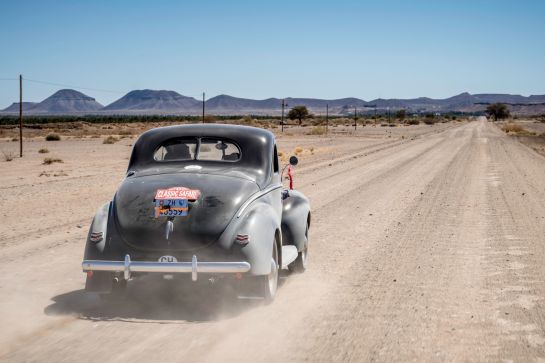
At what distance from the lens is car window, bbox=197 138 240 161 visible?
7.10m

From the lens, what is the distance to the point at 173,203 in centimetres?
594

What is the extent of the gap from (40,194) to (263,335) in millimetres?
13112

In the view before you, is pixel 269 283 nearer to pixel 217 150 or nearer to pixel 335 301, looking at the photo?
pixel 335 301

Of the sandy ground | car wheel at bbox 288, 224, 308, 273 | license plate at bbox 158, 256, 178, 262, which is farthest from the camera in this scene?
car wheel at bbox 288, 224, 308, 273

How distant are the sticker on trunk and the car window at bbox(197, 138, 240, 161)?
3.74ft

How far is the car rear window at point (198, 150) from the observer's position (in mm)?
7109

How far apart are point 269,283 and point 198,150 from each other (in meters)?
1.77

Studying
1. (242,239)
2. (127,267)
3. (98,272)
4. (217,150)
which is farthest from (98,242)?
(217,150)

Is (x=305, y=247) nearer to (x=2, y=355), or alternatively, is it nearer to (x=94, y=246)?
(x=94, y=246)

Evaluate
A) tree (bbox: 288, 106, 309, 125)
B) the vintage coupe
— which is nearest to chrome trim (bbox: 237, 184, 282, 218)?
the vintage coupe

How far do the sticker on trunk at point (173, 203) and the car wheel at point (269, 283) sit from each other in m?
0.94

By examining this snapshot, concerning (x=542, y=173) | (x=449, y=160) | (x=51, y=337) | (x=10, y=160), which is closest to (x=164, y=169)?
(x=51, y=337)

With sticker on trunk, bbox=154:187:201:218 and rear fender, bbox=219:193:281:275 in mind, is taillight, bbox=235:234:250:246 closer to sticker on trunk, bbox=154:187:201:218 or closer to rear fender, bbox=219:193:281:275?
rear fender, bbox=219:193:281:275

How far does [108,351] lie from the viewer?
504 centimetres
